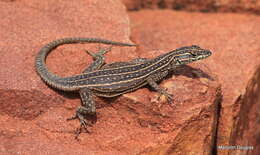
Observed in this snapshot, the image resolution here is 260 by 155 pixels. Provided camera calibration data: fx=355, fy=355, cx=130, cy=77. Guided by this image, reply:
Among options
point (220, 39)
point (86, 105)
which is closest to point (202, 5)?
point (220, 39)

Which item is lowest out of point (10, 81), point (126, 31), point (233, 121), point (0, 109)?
point (233, 121)

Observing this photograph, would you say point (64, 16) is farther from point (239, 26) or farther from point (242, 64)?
point (239, 26)

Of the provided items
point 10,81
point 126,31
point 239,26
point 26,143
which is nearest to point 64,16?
point 126,31

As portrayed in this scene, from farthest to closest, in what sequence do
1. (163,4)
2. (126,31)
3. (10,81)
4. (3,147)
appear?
(163,4)
(126,31)
(10,81)
(3,147)

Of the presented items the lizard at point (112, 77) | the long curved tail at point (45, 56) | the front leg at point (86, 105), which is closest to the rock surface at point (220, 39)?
the lizard at point (112, 77)

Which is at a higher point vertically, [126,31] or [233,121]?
[126,31]

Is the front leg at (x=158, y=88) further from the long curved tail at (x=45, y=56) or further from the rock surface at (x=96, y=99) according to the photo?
the long curved tail at (x=45, y=56)

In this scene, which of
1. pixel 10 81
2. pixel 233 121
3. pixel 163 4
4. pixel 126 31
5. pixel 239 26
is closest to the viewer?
pixel 10 81

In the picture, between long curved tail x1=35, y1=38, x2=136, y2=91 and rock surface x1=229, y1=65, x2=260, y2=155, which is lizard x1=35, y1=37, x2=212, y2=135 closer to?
long curved tail x1=35, y1=38, x2=136, y2=91
